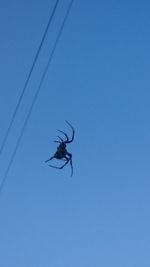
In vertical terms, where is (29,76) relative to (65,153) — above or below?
above

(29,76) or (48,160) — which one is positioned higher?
(29,76)

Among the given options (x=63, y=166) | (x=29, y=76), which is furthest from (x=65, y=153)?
(x=29, y=76)

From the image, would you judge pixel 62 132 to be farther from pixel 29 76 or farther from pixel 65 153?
pixel 29 76

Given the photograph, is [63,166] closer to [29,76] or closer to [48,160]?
[48,160]

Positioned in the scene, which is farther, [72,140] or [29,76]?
[72,140]

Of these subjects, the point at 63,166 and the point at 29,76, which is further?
the point at 63,166

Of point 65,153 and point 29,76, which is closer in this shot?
point 29,76

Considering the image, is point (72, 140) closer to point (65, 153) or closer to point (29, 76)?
point (65, 153)

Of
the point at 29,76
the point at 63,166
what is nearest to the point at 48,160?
the point at 63,166
